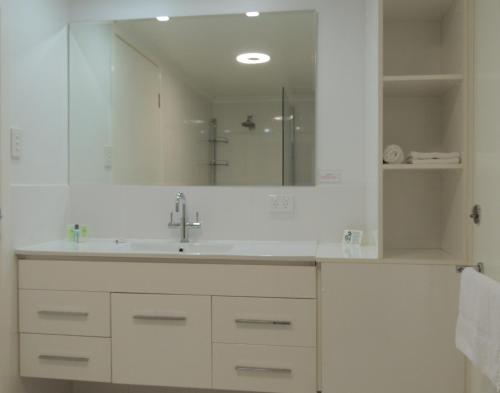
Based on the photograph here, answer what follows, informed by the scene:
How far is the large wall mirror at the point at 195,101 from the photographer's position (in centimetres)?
243

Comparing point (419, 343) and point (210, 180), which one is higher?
point (210, 180)

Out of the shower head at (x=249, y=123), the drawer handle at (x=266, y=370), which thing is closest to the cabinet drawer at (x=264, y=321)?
the drawer handle at (x=266, y=370)

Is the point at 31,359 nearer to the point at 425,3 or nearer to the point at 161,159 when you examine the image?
the point at 161,159

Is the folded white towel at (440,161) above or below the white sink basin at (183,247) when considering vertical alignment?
above

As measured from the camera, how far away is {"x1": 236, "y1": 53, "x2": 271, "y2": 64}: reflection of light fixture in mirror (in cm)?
246

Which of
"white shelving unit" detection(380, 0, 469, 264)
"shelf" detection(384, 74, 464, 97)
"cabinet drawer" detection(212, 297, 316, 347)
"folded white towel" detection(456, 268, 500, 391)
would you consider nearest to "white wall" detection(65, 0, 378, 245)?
"white shelving unit" detection(380, 0, 469, 264)

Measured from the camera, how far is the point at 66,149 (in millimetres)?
2596

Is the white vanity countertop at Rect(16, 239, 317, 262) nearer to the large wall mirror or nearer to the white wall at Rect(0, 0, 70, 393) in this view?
the white wall at Rect(0, 0, 70, 393)

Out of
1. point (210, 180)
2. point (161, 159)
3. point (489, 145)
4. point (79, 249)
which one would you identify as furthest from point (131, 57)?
point (489, 145)

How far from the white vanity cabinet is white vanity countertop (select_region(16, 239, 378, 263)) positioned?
0.04 meters

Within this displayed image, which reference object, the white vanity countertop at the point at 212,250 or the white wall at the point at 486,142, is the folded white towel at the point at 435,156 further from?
the white vanity countertop at the point at 212,250

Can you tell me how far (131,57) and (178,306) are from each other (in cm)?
138

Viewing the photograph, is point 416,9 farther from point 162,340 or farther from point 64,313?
point 64,313

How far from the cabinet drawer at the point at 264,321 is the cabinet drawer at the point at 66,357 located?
522 millimetres
